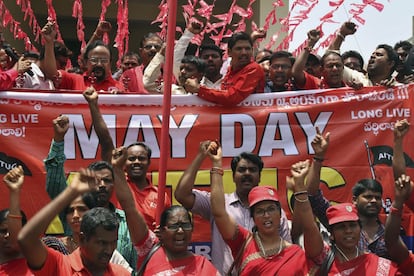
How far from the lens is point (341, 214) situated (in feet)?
13.3

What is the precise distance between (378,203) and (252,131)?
123 centimetres

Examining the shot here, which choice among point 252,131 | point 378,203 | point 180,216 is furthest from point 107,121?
point 378,203

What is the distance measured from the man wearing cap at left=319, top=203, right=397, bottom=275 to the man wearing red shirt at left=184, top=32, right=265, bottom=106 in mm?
1484

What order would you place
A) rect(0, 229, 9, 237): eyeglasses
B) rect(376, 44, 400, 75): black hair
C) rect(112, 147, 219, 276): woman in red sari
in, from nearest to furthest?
1. rect(0, 229, 9, 237): eyeglasses
2. rect(112, 147, 219, 276): woman in red sari
3. rect(376, 44, 400, 75): black hair

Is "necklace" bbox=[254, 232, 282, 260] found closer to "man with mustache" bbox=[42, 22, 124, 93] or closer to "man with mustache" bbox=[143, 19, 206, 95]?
"man with mustache" bbox=[143, 19, 206, 95]

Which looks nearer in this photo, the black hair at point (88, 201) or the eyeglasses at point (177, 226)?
the eyeglasses at point (177, 226)

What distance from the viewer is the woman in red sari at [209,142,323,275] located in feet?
12.8

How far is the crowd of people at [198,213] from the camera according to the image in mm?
3586

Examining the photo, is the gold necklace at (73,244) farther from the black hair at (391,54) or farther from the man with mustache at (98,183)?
the black hair at (391,54)

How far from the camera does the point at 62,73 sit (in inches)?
218

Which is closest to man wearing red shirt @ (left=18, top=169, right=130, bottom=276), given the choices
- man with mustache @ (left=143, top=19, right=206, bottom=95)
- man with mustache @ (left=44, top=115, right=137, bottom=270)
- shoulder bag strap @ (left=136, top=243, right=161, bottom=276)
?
shoulder bag strap @ (left=136, top=243, right=161, bottom=276)

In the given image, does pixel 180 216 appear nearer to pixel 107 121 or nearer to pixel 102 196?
pixel 102 196

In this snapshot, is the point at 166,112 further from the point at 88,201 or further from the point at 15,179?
the point at 15,179

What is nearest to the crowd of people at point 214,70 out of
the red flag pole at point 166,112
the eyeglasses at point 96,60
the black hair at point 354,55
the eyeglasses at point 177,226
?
the eyeglasses at point 96,60
